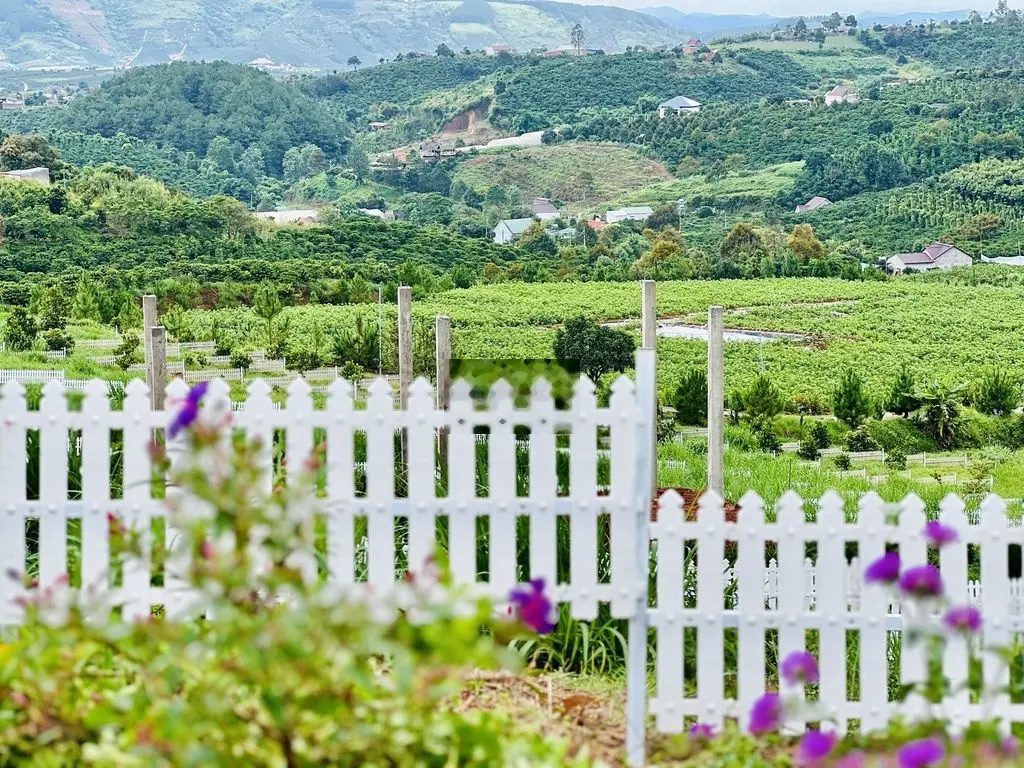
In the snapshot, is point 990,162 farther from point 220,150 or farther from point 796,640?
point 796,640

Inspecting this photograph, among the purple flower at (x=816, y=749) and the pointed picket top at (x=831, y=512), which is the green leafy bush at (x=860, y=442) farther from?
the purple flower at (x=816, y=749)

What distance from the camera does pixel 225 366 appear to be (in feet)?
44.2

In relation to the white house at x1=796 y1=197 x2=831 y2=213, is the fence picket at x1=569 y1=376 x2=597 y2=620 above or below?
below

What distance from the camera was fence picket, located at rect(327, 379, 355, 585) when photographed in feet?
7.97

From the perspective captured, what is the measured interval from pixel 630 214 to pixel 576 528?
35411mm

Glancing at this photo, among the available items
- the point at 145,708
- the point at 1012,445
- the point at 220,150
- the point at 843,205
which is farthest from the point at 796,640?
the point at 220,150

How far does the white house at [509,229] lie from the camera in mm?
33688

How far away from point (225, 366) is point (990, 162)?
28.9m

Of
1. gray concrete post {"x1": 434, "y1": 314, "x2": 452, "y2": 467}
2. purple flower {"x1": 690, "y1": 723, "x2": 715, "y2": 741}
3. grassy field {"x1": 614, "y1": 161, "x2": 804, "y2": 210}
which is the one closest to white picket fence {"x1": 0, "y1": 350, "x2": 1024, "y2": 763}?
purple flower {"x1": 690, "y1": 723, "x2": 715, "y2": 741}

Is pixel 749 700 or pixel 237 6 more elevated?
pixel 237 6

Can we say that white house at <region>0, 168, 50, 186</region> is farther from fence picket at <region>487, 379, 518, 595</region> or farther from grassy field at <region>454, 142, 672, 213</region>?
fence picket at <region>487, 379, 518, 595</region>

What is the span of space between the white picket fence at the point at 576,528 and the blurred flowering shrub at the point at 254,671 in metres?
0.40

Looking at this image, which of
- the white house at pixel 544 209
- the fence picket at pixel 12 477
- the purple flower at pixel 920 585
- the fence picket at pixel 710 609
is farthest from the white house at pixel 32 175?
the purple flower at pixel 920 585

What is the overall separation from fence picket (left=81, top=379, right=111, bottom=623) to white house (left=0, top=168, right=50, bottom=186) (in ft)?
84.4
